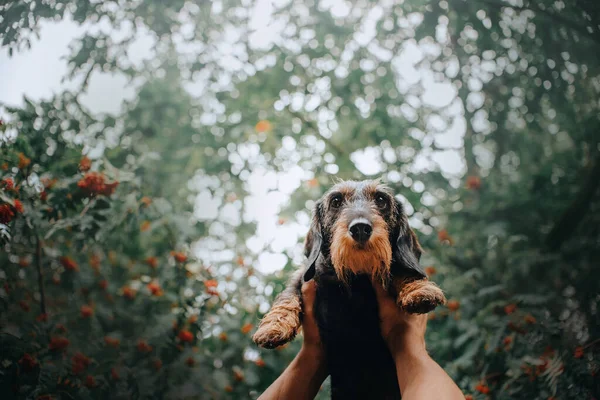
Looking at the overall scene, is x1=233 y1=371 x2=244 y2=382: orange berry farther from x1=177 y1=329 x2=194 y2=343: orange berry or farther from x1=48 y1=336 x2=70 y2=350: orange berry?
x1=48 y1=336 x2=70 y2=350: orange berry

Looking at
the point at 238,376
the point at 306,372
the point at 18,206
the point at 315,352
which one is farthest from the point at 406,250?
the point at 18,206

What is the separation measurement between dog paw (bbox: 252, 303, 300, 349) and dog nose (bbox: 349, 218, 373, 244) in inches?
21.4

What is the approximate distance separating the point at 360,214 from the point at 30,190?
2258 millimetres

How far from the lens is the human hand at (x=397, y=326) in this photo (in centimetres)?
199

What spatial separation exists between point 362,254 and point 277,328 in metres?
0.55

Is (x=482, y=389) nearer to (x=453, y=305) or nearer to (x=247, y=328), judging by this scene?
(x=453, y=305)

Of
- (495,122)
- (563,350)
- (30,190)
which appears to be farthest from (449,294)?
(30,190)

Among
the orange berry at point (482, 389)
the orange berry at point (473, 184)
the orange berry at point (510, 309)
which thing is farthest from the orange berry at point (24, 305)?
the orange berry at point (473, 184)

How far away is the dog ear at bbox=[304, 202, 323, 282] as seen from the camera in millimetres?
2168

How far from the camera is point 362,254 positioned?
1.98 metres

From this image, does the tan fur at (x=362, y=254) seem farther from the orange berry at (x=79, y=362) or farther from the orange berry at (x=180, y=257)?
the orange berry at (x=79, y=362)

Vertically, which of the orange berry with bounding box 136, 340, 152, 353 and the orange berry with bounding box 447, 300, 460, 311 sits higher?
the orange berry with bounding box 447, 300, 460, 311

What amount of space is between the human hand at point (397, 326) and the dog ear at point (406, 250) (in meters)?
0.18

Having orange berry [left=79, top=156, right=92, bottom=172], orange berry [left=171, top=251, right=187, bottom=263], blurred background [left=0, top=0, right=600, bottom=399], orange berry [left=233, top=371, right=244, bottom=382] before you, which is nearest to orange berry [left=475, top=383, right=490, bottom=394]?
blurred background [left=0, top=0, right=600, bottom=399]
